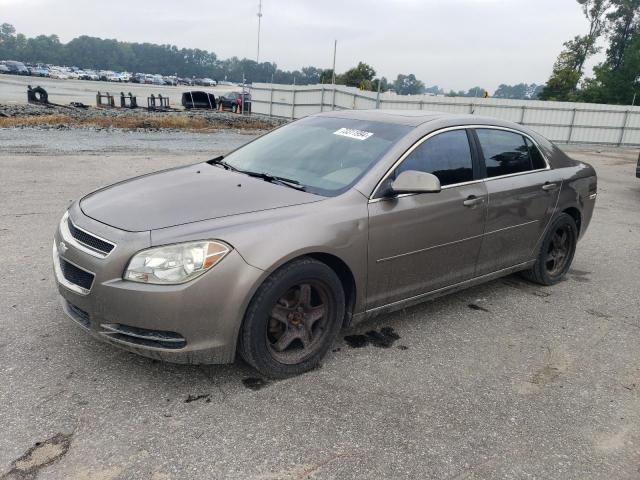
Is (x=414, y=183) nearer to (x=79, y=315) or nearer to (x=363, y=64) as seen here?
(x=79, y=315)

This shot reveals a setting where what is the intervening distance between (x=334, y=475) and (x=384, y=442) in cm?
37

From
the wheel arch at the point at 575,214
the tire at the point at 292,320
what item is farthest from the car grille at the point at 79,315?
the wheel arch at the point at 575,214

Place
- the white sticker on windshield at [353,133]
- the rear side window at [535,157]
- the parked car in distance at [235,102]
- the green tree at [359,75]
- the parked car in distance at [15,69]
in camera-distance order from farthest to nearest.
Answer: the parked car in distance at [15,69] → the green tree at [359,75] → the parked car in distance at [235,102] → the rear side window at [535,157] → the white sticker on windshield at [353,133]

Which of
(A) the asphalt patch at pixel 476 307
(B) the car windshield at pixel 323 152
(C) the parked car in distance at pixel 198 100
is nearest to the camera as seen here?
(B) the car windshield at pixel 323 152

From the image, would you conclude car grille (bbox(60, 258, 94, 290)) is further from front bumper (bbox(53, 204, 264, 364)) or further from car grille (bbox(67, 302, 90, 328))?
car grille (bbox(67, 302, 90, 328))

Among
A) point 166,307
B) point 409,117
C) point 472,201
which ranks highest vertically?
point 409,117

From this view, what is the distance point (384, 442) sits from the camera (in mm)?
2758

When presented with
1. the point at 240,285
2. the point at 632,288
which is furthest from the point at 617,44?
Result: the point at 240,285

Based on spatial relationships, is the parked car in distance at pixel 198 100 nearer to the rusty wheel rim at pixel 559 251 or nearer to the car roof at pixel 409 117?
the car roof at pixel 409 117

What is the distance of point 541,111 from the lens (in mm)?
22906

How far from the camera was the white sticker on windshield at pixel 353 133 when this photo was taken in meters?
3.96

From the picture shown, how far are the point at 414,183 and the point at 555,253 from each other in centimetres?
251

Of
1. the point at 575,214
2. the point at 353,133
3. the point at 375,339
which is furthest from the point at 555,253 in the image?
the point at 353,133

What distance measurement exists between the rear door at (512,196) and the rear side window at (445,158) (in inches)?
8.3
